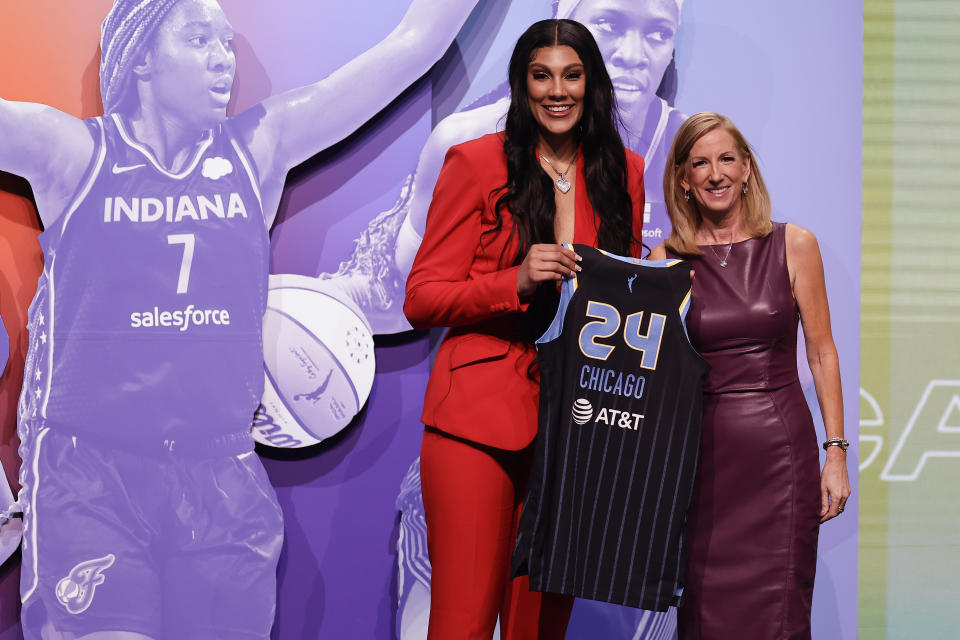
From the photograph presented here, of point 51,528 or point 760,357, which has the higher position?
A: point 760,357

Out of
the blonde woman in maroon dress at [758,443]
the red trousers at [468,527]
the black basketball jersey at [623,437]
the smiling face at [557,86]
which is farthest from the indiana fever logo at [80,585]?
the smiling face at [557,86]

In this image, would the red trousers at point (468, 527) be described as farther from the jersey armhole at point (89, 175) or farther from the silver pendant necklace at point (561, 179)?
the jersey armhole at point (89, 175)

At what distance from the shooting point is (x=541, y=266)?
1.65 meters

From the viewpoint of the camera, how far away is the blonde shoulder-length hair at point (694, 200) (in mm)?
1968

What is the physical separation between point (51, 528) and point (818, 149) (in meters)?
2.81

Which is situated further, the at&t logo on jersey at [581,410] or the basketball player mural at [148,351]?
the basketball player mural at [148,351]

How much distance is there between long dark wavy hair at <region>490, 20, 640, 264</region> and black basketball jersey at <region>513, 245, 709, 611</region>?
140mm

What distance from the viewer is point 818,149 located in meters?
2.87

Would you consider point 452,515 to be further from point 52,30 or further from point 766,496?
point 52,30

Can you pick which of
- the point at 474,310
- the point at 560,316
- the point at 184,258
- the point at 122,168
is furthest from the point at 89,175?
the point at 560,316

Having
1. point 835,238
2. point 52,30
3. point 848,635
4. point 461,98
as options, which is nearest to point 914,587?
point 848,635

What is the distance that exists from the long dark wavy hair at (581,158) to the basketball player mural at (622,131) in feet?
2.77

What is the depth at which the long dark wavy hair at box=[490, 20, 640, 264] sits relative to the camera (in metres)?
1.75

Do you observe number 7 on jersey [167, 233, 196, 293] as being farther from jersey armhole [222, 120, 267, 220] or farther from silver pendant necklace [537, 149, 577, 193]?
silver pendant necklace [537, 149, 577, 193]
